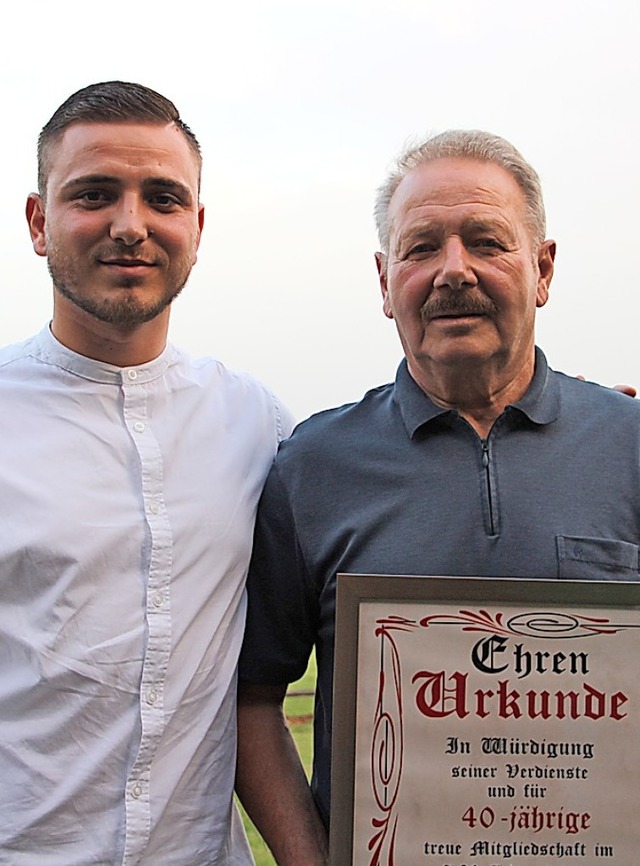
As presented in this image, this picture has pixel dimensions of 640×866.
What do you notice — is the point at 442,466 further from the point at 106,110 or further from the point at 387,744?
the point at 106,110

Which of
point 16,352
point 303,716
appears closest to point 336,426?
point 16,352

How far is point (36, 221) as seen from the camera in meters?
2.15

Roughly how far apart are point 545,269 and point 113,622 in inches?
42.9

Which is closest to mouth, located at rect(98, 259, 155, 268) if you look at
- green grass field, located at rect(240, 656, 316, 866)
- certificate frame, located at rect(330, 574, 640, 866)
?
certificate frame, located at rect(330, 574, 640, 866)

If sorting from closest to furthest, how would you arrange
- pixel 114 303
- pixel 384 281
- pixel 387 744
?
pixel 387 744 → pixel 114 303 → pixel 384 281

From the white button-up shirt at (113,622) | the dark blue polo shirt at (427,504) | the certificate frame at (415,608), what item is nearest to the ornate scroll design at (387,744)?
the certificate frame at (415,608)

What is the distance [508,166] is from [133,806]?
1.37 metres

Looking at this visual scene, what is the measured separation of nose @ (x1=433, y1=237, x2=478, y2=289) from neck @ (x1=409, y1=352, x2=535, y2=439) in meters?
0.15

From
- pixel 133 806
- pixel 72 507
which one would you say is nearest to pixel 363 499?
pixel 72 507

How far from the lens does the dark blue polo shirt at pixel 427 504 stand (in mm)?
1784

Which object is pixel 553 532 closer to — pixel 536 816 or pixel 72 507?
pixel 536 816

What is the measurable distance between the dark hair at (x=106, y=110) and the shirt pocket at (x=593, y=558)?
1137 millimetres

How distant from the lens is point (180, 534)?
1.94 meters

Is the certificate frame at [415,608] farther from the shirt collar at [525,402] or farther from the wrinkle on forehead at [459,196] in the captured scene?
the wrinkle on forehead at [459,196]
